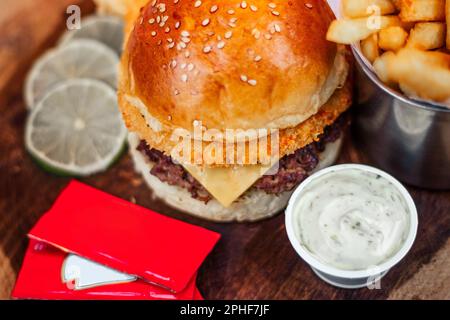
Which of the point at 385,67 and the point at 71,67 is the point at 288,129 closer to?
the point at 385,67

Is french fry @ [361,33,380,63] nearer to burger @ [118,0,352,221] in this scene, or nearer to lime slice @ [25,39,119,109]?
burger @ [118,0,352,221]

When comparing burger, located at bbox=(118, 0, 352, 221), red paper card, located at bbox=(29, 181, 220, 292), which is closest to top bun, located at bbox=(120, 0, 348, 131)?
burger, located at bbox=(118, 0, 352, 221)

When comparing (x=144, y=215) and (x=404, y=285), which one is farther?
(x=144, y=215)

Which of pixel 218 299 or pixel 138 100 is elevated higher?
pixel 138 100

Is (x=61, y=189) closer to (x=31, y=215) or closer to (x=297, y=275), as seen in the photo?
(x=31, y=215)

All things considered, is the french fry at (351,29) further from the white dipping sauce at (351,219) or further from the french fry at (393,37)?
the white dipping sauce at (351,219)

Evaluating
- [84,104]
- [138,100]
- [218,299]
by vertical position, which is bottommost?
[218,299]
